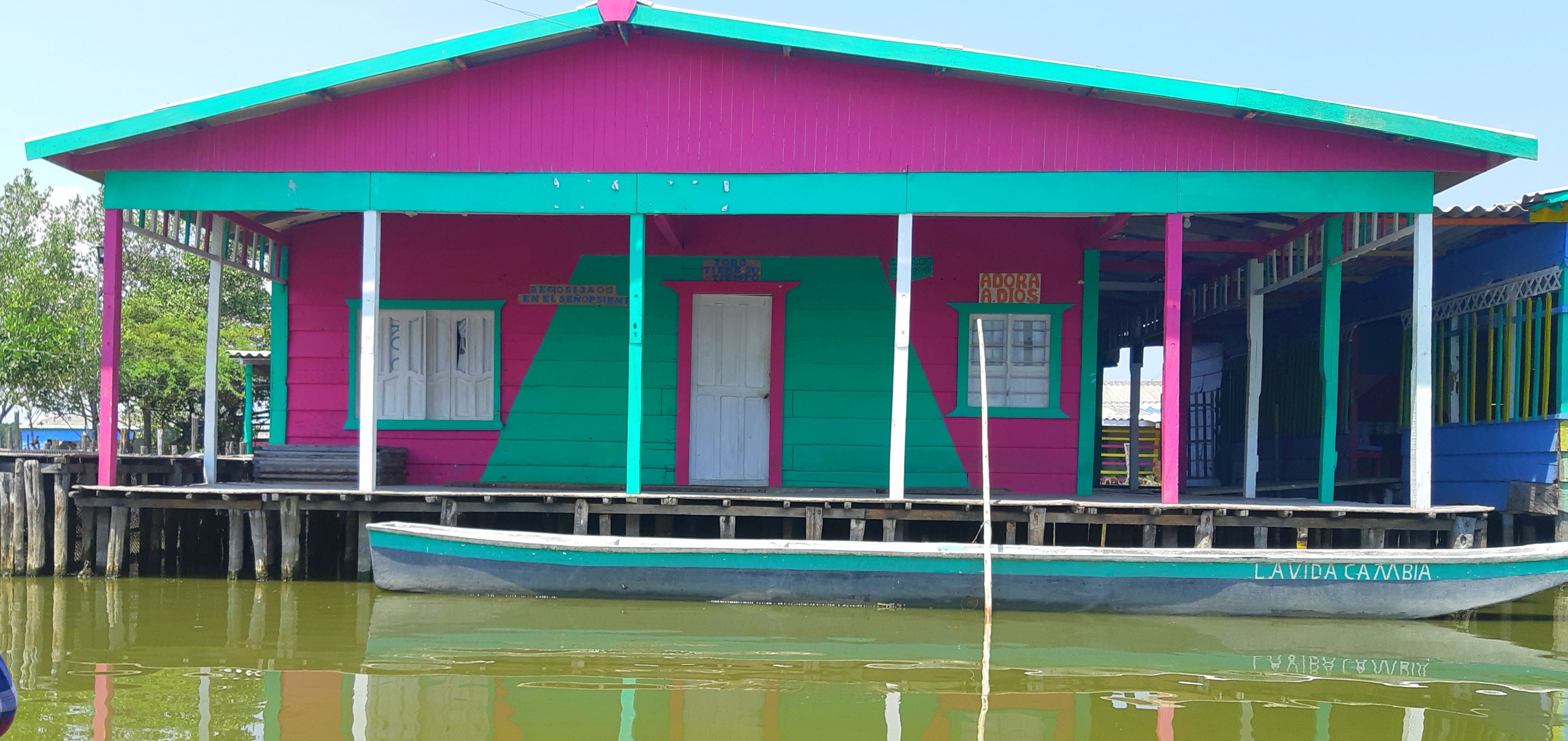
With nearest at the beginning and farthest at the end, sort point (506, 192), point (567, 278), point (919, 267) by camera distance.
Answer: point (506, 192), point (919, 267), point (567, 278)

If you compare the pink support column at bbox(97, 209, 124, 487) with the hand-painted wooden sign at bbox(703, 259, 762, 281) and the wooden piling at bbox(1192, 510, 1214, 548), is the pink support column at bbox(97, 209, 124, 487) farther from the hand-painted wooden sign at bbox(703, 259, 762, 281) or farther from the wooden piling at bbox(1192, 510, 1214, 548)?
the wooden piling at bbox(1192, 510, 1214, 548)

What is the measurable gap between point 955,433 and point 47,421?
170 feet

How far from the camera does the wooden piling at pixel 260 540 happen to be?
10344 mm

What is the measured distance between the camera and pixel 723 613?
8.96 meters

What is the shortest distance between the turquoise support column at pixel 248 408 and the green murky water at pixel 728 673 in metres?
9.68

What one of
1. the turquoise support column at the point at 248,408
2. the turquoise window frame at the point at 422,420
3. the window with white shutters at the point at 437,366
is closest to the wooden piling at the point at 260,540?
the turquoise window frame at the point at 422,420

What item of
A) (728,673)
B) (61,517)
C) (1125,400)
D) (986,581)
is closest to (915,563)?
(986,581)

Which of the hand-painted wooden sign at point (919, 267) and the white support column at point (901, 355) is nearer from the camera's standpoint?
the white support column at point (901, 355)

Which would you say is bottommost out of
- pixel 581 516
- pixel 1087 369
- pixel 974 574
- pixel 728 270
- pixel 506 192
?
pixel 974 574

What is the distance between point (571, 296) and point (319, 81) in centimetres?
338

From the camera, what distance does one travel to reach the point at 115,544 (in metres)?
10.4

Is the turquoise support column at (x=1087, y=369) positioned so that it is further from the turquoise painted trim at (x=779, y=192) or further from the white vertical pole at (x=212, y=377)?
the white vertical pole at (x=212, y=377)

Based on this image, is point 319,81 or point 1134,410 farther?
point 1134,410

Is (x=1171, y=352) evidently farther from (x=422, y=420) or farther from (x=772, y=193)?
(x=422, y=420)
